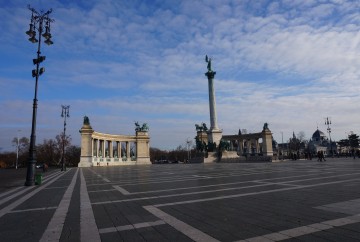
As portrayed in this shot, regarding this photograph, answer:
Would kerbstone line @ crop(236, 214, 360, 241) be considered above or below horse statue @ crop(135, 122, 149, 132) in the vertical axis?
below

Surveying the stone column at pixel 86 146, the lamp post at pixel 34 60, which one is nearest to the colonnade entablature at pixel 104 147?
the stone column at pixel 86 146

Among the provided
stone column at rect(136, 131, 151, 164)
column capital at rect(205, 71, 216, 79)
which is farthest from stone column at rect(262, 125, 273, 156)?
stone column at rect(136, 131, 151, 164)

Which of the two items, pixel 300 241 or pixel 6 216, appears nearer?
pixel 300 241

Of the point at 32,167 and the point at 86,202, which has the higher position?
the point at 32,167

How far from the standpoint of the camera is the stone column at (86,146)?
75125 mm

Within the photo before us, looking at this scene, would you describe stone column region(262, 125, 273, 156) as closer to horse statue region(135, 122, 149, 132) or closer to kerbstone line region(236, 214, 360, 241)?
horse statue region(135, 122, 149, 132)

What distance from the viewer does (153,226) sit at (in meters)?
6.82

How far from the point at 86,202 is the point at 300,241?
25.3 feet

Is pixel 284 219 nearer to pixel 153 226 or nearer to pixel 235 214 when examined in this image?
pixel 235 214

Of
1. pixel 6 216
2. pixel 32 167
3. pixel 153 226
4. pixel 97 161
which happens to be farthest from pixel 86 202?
pixel 97 161

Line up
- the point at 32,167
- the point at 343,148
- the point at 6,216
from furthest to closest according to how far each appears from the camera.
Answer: the point at 343,148, the point at 32,167, the point at 6,216

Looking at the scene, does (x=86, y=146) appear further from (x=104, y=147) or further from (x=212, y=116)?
(x=212, y=116)

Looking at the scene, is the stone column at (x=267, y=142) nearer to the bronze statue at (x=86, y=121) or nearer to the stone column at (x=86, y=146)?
the stone column at (x=86, y=146)

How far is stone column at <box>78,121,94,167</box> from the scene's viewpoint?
7512 cm
